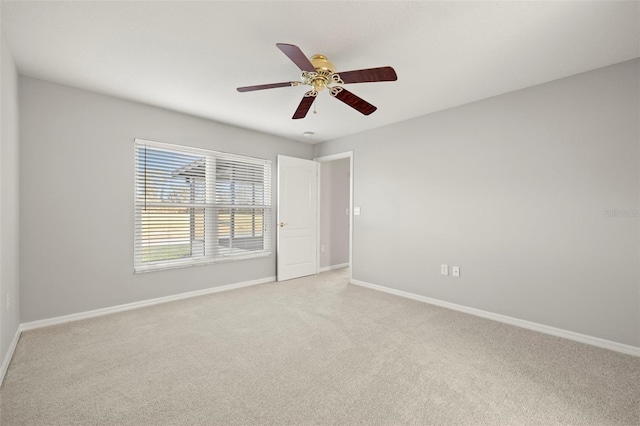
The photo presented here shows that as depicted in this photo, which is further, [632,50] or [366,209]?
[366,209]

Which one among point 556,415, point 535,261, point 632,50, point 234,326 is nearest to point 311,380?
point 234,326

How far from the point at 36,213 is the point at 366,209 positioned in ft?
12.9

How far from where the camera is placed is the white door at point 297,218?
4840 mm

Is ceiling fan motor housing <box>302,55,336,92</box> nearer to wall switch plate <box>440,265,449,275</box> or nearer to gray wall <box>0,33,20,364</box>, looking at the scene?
gray wall <box>0,33,20,364</box>

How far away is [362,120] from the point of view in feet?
13.3

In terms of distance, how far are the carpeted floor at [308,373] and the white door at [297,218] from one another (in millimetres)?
1708

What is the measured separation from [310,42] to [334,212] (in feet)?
12.9

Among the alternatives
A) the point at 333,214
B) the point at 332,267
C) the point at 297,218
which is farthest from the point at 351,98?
the point at 332,267

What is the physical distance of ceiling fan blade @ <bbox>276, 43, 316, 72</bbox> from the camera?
1742mm

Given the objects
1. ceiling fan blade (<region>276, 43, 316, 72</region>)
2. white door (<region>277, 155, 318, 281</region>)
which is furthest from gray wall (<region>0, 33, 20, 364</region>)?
white door (<region>277, 155, 318, 281</region>)

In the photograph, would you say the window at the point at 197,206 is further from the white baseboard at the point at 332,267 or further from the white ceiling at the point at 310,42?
the white baseboard at the point at 332,267

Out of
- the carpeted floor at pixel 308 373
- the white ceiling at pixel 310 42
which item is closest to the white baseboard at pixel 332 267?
the carpeted floor at pixel 308 373

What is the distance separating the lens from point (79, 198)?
3.10m

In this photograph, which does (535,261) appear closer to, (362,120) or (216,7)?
(362,120)
